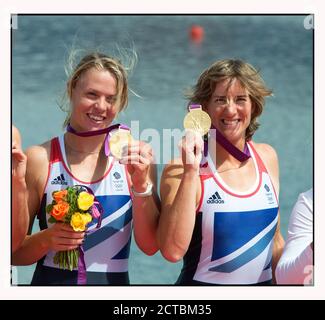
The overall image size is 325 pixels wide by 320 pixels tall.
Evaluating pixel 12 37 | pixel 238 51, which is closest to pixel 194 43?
pixel 238 51

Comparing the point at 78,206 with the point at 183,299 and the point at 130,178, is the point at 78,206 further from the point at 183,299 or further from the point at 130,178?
the point at 183,299

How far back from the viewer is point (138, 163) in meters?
3.73

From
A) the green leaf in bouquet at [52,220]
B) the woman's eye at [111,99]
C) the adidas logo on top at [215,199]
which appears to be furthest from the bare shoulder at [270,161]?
the green leaf in bouquet at [52,220]

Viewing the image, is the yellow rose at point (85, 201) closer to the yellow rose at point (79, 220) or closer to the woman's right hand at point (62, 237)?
the yellow rose at point (79, 220)

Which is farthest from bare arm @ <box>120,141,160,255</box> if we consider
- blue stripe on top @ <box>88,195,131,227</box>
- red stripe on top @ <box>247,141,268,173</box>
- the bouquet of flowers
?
red stripe on top @ <box>247,141,268,173</box>

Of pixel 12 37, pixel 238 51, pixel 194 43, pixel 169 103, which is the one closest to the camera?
pixel 12 37

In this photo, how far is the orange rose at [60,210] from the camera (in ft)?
12.3

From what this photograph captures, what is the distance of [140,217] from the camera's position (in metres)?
3.83

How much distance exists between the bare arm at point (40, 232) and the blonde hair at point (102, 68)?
0.29m

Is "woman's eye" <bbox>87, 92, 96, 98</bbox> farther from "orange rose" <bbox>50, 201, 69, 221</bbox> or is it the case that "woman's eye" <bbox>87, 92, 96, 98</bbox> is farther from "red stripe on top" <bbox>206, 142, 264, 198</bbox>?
"red stripe on top" <bbox>206, 142, 264, 198</bbox>

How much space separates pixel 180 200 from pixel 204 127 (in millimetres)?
423

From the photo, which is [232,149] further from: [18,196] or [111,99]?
[18,196]

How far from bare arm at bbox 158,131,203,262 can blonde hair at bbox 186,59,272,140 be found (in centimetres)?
32

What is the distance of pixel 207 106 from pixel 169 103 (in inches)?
140
